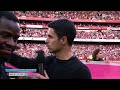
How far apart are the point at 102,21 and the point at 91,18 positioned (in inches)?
20.2

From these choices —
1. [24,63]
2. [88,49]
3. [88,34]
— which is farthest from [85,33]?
[24,63]

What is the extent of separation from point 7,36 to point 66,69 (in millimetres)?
538

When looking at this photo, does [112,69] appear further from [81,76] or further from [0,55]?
[0,55]

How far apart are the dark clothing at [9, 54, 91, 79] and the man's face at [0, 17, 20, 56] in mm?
343

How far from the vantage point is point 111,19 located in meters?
11.5

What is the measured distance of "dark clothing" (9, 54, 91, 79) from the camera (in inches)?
45.6

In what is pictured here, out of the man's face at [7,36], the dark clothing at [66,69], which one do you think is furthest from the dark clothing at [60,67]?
the man's face at [7,36]

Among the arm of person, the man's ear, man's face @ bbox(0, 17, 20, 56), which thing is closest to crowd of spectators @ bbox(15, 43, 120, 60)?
the man's ear

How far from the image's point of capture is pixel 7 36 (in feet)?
2.47

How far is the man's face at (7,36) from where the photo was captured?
745mm

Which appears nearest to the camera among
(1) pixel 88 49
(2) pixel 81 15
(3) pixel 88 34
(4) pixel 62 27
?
(4) pixel 62 27

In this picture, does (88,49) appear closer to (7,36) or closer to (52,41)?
(52,41)

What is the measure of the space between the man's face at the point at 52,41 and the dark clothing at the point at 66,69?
6cm
